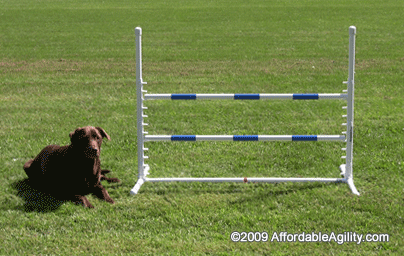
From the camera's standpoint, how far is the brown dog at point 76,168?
556cm

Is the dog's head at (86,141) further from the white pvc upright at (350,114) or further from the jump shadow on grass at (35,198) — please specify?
the white pvc upright at (350,114)

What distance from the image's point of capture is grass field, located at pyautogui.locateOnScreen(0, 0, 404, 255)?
5.09 m

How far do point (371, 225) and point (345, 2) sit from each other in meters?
33.1

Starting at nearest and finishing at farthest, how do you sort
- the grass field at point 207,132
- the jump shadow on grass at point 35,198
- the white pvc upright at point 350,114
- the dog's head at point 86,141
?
the grass field at point 207,132 < the dog's head at point 86,141 < the jump shadow on grass at point 35,198 < the white pvc upright at point 350,114

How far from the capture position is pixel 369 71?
44.6 feet

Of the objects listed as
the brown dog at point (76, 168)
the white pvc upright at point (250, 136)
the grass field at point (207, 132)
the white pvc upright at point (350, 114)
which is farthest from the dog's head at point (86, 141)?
the white pvc upright at point (350, 114)

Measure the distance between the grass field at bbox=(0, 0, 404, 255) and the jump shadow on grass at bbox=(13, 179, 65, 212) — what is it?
1.0 inches

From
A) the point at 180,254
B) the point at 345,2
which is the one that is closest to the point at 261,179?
the point at 180,254

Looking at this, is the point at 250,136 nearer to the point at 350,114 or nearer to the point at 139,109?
the point at 350,114

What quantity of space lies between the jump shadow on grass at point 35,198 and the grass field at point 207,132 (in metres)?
0.03

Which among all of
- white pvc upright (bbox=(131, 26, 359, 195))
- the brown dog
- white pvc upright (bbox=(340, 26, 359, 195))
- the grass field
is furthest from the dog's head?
white pvc upright (bbox=(340, 26, 359, 195))

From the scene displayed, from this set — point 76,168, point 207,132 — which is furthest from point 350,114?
point 76,168

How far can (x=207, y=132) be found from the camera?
339 inches

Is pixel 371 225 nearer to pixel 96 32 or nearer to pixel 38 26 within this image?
pixel 96 32
